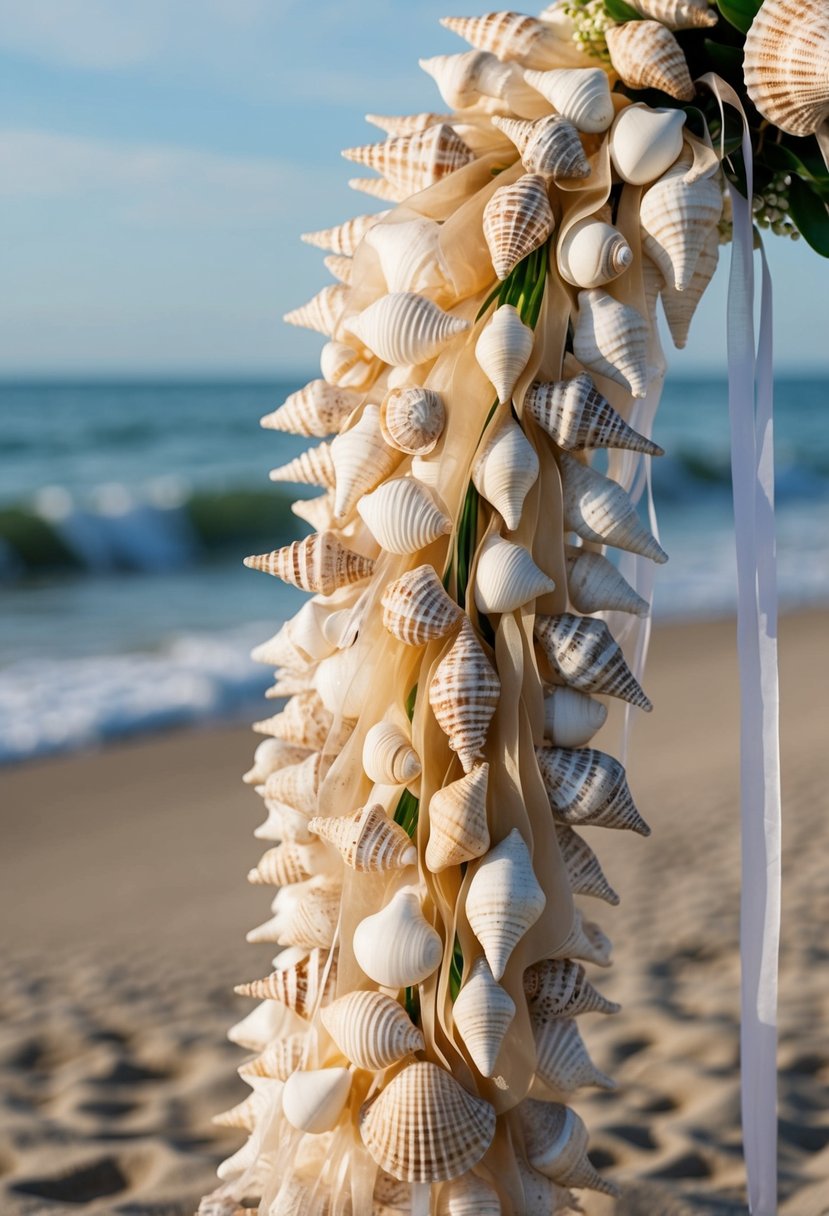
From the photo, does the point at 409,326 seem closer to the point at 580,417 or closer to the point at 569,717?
the point at 580,417

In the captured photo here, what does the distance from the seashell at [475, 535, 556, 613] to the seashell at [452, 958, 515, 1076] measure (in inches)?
15.6

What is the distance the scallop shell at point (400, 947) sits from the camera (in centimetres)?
130

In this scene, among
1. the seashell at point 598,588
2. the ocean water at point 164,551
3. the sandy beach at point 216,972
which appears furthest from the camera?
the ocean water at point 164,551

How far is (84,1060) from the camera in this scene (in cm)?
308

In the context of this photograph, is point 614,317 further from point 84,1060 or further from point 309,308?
point 84,1060

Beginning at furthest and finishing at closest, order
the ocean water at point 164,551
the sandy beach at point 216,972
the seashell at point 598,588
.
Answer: the ocean water at point 164,551
the sandy beach at point 216,972
the seashell at point 598,588

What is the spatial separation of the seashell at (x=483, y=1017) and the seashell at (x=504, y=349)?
62 centimetres

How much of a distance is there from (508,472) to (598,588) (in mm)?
182

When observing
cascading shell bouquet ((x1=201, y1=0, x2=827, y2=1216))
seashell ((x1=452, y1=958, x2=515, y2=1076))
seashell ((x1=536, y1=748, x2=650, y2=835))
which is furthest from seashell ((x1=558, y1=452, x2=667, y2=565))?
seashell ((x1=452, y1=958, x2=515, y2=1076))

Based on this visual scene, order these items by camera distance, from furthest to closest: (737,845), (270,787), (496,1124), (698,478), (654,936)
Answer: (698,478) → (737,845) → (654,936) → (270,787) → (496,1124)

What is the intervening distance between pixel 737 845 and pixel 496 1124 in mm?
3601

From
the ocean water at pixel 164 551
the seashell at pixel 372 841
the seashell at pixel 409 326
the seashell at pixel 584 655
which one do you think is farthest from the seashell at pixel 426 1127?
the ocean water at pixel 164 551

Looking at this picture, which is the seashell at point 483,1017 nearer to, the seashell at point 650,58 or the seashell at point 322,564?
the seashell at point 322,564

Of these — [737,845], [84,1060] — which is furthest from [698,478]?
[84,1060]
